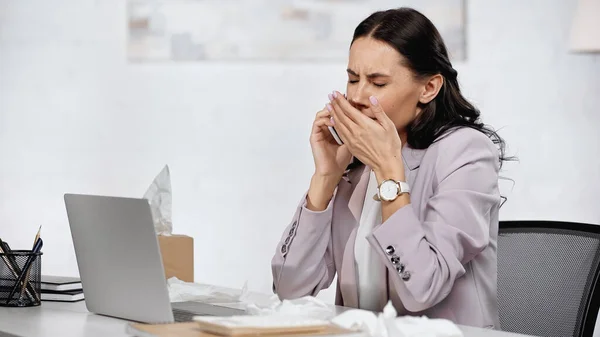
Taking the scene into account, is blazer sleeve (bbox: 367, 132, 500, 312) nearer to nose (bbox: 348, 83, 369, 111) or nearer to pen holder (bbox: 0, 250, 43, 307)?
nose (bbox: 348, 83, 369, 111)

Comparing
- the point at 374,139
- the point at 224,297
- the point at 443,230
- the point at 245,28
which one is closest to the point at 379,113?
the point at 374,139

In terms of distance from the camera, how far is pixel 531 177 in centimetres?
326

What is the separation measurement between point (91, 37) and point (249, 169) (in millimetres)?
815

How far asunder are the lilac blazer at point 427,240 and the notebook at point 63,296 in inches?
16.2

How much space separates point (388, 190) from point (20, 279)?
701 millimetres

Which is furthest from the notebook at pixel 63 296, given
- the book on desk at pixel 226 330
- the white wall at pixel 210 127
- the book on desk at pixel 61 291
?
the white wall at pixel 210 127

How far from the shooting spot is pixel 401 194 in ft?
5.05

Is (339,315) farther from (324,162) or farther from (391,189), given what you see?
(324,162)

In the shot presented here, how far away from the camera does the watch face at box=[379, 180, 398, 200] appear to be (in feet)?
5.04

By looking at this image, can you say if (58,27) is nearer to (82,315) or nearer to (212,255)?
(212,255)

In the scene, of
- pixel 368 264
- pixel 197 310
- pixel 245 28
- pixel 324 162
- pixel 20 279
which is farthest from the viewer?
pixel 245 28

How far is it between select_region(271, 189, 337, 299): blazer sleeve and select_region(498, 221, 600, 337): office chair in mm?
394

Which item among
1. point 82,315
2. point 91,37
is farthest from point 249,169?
point 82,315

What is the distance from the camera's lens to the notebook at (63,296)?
160cm
